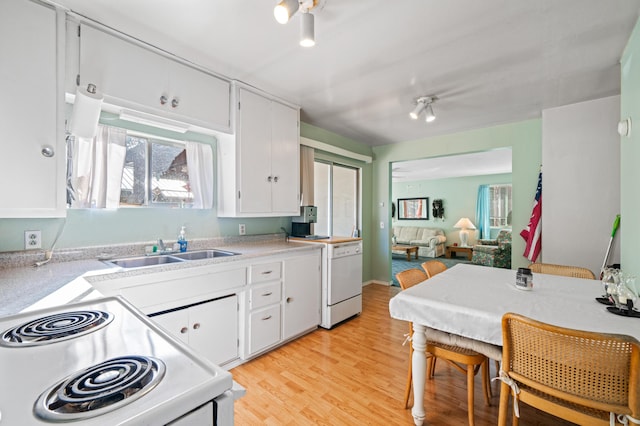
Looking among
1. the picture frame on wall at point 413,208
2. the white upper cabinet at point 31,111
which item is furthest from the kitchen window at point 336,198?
the picture frame on wall at point 413,208

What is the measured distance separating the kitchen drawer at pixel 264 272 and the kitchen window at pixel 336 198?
5.61ft

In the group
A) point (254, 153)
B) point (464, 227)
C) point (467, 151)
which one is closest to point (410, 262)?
point (464, 227)

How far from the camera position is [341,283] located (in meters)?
3.16

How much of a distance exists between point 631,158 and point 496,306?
5.06 ft

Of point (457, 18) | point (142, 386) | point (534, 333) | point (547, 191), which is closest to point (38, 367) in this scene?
point (142, 386)

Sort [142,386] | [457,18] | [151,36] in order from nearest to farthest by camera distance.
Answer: [142,386]
[457,18]
[151,36]

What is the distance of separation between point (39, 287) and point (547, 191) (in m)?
4.25

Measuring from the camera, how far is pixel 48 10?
1.62 metres

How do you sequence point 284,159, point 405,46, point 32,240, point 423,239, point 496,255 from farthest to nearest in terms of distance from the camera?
point 423,239, point 496,255, point 284,159, point 405,46, point 32,240

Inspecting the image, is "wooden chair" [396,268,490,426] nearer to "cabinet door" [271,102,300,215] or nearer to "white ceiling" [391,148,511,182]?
"cabinet door" [271,102,300,215]

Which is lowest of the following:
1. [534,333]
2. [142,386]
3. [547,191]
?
[534,333]

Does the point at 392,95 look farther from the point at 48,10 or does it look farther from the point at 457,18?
the point at 48,10

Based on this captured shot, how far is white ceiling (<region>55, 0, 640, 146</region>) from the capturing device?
1.67 meters

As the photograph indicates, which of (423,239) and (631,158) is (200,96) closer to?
(631,158)
